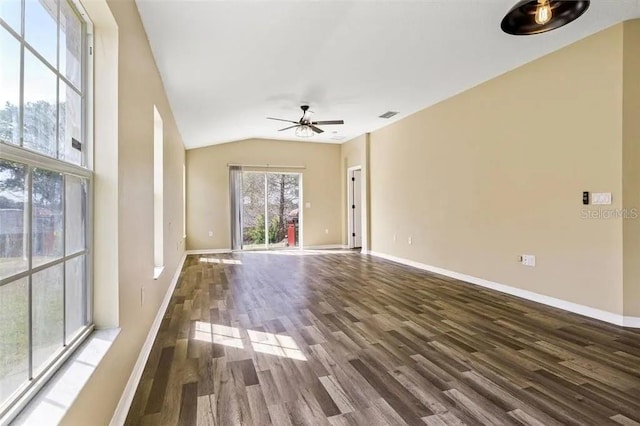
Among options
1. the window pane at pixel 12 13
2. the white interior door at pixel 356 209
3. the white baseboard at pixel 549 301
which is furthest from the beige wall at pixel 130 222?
the white interior door at pixel 356 209

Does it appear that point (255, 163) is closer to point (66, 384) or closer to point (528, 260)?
point (528, 260)

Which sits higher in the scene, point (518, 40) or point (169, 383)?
point (518, 40)

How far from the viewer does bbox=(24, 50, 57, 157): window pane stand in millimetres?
1062

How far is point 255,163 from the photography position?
8.05m

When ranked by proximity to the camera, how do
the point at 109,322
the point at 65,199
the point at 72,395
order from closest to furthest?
the point at 72,395 → the point at 65,199 → the point at 109,322

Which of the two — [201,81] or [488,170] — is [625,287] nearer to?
[488,170]

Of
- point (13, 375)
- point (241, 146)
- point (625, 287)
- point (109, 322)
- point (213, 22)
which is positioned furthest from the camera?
point (241, 146)

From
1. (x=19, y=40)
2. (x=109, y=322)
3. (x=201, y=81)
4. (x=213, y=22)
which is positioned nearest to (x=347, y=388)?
(x=109, y=322)

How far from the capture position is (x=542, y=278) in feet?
11.9

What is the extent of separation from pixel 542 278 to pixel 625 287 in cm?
74

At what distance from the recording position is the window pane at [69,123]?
1.33 metres

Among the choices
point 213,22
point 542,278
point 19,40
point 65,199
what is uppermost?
point 213,22

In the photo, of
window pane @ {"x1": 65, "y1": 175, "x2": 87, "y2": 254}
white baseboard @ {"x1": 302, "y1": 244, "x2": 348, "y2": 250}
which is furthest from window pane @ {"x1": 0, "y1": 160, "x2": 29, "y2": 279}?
white baseboard @ {"x1": 302, "y1": 244, "x2": 348, "y2": 250}

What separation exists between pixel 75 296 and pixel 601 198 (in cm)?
416
